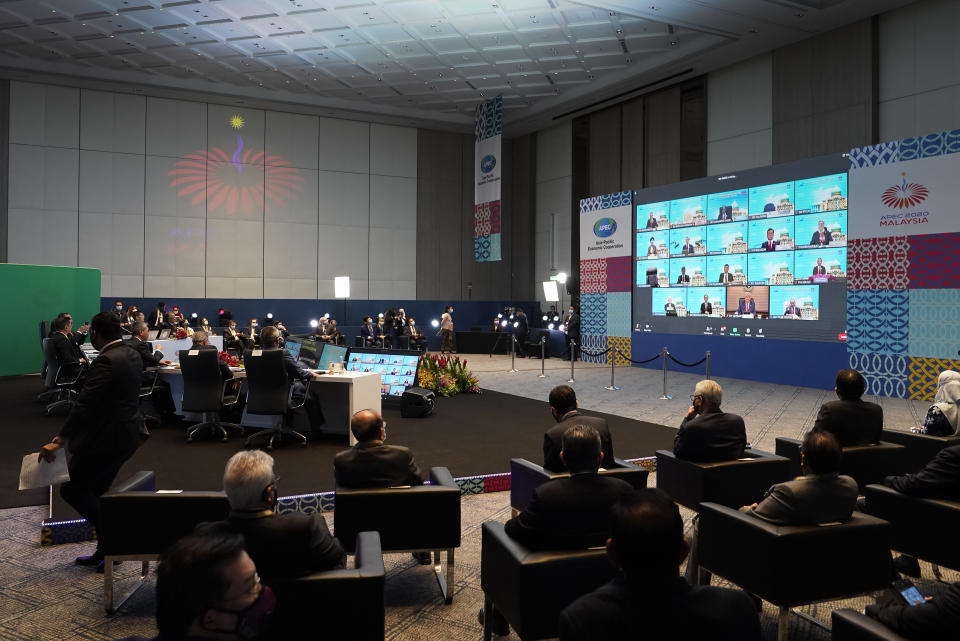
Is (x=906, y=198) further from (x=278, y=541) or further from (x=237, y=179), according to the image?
(x=237, y=179)

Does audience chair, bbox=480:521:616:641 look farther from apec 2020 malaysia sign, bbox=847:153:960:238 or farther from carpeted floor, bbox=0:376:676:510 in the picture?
apec 2020 malaysia sign, bbox=847:153:960:238

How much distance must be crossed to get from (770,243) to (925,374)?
354 centimetres

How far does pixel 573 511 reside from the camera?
2484mm

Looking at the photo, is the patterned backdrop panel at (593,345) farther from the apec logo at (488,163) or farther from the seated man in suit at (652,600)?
the seated man in suit at (652,600)

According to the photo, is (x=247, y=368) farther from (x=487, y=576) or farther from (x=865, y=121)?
(x=865, y=121)

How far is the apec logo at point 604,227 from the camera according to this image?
16594 mm

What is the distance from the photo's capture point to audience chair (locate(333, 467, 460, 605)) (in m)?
3.25

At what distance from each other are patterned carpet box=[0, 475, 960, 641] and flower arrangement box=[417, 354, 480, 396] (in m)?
6.01

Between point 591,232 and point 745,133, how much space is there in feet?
13.9

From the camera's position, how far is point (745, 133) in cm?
1555

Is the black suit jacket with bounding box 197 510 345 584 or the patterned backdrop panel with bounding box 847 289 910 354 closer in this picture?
the black suit jacket with bounding box 197 510 345 584

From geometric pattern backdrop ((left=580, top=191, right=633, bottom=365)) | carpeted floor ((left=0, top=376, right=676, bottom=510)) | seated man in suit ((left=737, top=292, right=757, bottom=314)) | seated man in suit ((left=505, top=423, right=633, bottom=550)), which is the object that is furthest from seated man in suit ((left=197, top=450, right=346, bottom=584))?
geometric pattern backdrop ((left=580, top=191, right=633, bottom=365))

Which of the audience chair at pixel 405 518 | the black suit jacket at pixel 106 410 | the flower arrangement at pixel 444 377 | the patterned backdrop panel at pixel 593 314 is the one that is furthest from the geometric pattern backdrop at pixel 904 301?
the black suit jacket at pixel 106 410

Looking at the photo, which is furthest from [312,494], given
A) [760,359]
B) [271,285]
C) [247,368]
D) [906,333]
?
[271,285]
